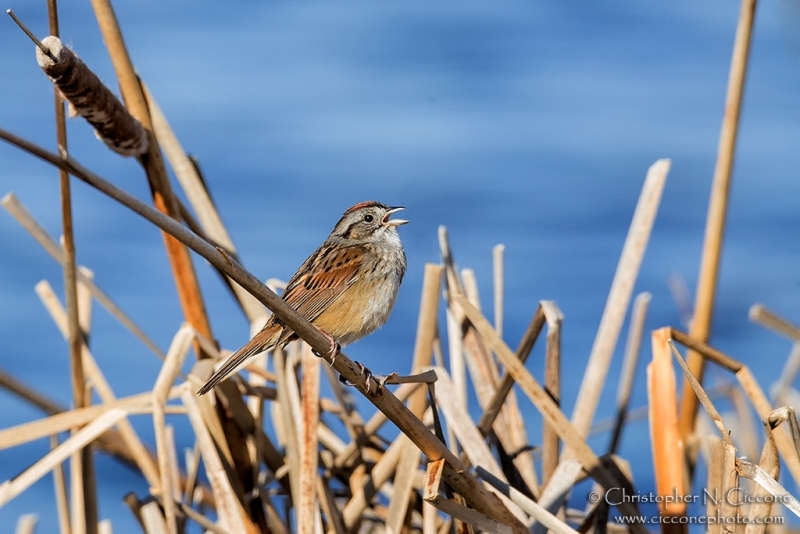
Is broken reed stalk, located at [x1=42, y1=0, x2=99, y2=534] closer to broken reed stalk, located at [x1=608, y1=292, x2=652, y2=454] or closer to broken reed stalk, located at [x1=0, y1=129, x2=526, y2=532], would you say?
broken reed stalk, located at [x1=0, y1=129, x2=526, y2=532]

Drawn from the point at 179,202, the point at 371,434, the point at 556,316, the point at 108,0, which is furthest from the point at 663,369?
the point at 108,0

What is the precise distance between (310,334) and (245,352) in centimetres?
92

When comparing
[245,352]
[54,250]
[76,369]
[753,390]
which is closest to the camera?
[753,390]

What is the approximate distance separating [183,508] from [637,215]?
1860mm

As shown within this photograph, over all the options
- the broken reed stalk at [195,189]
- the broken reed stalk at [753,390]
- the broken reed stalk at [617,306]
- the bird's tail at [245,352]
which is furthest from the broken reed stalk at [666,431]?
the broken reed stalk at [195,189]

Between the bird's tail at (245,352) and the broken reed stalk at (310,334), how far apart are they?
528 millimetres

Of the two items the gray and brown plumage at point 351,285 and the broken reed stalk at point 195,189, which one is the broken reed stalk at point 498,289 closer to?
the gray and brown plumage at point 351,285

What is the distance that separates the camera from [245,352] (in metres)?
2.90

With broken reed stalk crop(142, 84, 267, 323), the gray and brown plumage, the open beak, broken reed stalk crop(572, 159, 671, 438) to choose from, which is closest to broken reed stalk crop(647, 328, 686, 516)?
broken reed stalk crop(572, 159, 671, 438)

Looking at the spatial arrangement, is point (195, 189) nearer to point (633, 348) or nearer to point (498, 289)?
point (498, 289)

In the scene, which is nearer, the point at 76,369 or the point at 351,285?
the point at 76,369

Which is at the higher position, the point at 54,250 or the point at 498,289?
the point at 54,250

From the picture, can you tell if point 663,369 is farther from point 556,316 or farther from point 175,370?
point 175,370

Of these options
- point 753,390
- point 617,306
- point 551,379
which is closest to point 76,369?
point 551,379
